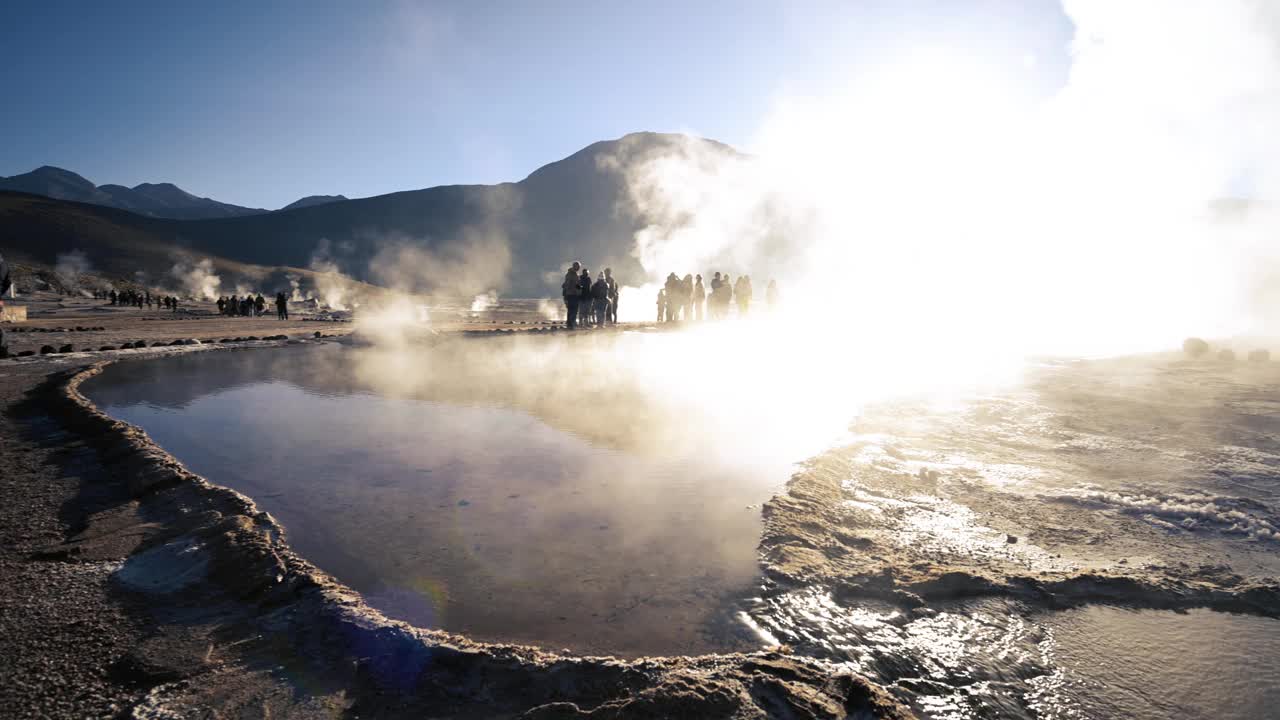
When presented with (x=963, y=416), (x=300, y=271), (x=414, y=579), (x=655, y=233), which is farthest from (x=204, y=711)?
(x=655, y=233)

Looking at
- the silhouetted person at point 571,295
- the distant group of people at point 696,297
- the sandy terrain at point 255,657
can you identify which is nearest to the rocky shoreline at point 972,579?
the sandy terrain at point 255,657

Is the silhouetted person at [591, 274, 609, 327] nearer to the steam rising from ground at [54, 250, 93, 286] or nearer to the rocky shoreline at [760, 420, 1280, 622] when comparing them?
the rocky shoreline at [760, 420, 1280, 622]

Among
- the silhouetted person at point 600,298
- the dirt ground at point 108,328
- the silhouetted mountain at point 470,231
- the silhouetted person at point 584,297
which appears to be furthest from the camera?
the silhouetted mountain at point 470,231

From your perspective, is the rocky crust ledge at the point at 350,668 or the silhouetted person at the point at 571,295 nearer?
the rocky crust ledge at the point at 350,668

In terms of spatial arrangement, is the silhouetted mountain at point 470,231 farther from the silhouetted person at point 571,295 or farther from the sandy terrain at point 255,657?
the sandy terrain at point 255,657

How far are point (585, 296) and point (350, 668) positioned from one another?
2632 cm

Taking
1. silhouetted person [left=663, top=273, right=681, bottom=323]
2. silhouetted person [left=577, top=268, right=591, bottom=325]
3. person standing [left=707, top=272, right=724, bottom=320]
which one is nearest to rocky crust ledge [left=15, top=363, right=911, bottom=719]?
silhouetted person [left=577, top=268, right=591, bottom=325]

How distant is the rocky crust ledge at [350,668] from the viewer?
8.48 ft

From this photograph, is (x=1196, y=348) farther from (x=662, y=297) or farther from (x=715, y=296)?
(x=662, y=297)

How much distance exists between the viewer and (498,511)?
495 cm

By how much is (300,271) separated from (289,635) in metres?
76.3

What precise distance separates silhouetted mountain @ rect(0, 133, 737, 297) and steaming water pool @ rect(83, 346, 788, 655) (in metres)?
110

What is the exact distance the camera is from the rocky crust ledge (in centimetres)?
259

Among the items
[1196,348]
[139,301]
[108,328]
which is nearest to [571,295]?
[108,328]
